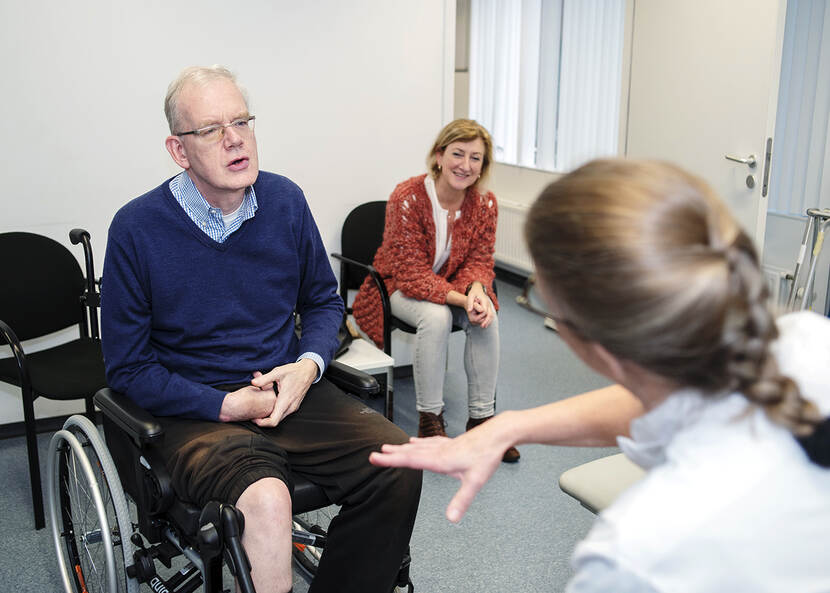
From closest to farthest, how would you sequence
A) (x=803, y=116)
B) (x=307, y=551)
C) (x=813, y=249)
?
(x=307, y=551) < (x=813, y=249) < (x=803, y=116)

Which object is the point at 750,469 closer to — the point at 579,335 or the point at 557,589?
the point at 579,335

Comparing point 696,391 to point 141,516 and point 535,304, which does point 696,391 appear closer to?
point 535,304

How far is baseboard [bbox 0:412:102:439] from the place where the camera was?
9.71 ft

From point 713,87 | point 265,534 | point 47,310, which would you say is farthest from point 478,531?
point 713,87

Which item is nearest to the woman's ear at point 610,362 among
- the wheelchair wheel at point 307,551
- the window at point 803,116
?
the wheelchair wheel at point 307,551

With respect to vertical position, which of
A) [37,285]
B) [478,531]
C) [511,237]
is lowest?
[478,531]

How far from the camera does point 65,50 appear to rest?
273cm

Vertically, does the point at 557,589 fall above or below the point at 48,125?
below

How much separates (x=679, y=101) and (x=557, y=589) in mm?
2579

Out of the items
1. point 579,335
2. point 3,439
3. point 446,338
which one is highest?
point 579,335

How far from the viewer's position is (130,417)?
1565 millimetres

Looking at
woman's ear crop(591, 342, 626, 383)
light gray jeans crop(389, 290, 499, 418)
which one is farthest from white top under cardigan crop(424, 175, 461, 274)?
woman's ear crop(591, 342, 626, 383)

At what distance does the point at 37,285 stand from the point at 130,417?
130cm

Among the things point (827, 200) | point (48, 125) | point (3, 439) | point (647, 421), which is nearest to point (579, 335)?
point (647, 421)
